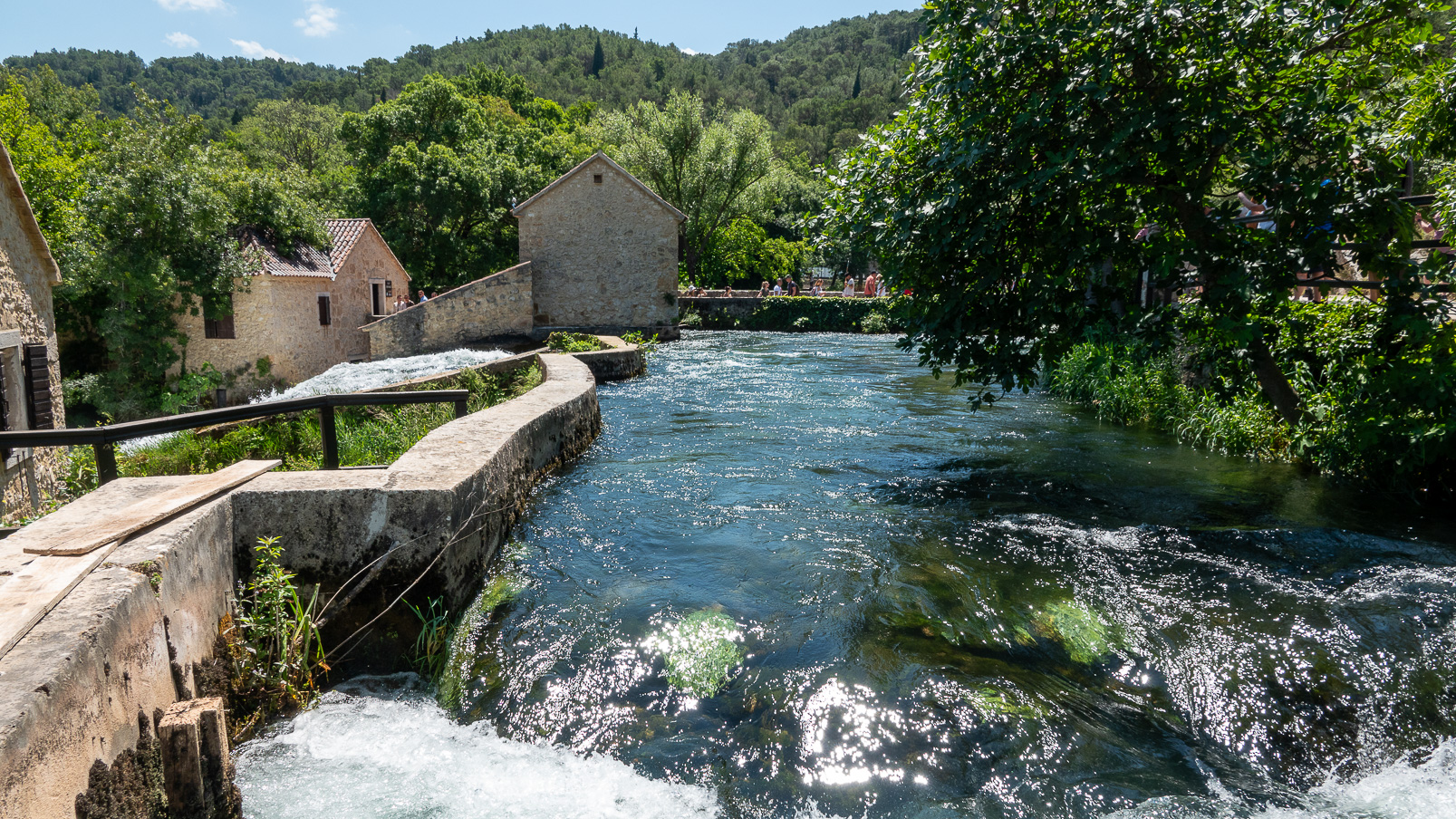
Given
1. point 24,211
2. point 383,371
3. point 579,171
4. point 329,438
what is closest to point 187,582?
point 329,438

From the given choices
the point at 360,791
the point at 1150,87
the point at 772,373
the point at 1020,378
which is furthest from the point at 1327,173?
the point at 772,373

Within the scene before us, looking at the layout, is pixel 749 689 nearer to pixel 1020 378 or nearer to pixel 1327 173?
pixel 1020 378

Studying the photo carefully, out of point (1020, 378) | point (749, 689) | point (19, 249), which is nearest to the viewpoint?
point (749, 689)

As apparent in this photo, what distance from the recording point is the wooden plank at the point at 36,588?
248cm

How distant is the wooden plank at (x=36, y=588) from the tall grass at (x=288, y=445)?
4.50m

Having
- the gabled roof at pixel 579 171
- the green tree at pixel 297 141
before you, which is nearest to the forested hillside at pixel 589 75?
the green tree at pixel 297 141

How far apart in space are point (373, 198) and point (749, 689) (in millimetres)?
33859

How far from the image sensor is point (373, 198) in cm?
3281

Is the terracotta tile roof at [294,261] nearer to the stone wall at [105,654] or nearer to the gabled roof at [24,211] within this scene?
the gabled roof at [24,211]

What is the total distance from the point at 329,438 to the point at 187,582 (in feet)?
7.39

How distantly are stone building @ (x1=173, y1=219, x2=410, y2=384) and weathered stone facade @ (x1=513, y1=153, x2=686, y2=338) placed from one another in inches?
218

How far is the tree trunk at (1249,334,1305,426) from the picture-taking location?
725 cm

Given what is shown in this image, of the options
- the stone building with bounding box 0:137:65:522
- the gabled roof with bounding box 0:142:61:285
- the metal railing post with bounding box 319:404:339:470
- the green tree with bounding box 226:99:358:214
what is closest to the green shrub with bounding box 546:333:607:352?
the gabled roof with bounding box 0:142:61:285

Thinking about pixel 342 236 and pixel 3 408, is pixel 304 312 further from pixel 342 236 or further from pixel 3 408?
pixel 3 408
